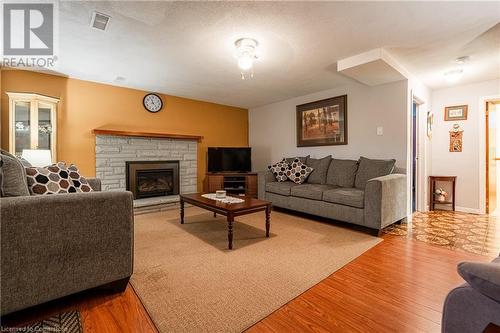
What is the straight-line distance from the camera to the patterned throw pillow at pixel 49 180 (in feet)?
5.12

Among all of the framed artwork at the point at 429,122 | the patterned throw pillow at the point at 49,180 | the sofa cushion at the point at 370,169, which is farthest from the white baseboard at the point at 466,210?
the patterned throw pillow at the point at 49,180

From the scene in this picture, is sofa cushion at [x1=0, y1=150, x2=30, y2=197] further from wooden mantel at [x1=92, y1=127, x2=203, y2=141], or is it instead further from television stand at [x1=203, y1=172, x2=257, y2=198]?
television stand at [x1=203, y1=172, x2=257, y2=198]

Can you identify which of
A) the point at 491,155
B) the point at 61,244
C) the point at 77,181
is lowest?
the point at 61,244

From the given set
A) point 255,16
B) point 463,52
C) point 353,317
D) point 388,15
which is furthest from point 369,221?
point 255,16

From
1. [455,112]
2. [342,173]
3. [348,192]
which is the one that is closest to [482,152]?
[455,112]

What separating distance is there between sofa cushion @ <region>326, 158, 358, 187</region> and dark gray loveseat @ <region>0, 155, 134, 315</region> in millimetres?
3071

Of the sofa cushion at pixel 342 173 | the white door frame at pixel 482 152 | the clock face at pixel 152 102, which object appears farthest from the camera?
the clock face at pixel 152 102

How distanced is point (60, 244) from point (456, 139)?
5522 millimetres

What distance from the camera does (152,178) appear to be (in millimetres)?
4441

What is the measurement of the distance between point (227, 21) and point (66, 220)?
2.00 metres

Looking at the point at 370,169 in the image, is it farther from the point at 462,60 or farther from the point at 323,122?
the point at 462,60

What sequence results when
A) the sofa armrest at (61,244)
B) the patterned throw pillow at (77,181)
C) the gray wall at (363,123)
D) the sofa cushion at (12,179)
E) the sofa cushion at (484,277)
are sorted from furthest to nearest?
the gray wall at (363,123), the patterned throw pillow at (77,181), the sofa cushion at (12,179), the sofa armrest at (61,244), the sofa cushion at (484,277)

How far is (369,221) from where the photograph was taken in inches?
110

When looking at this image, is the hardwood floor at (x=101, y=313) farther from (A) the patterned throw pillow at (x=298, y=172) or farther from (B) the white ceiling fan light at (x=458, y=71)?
(B) the white ceiling fan light at (x=458, y=71)
